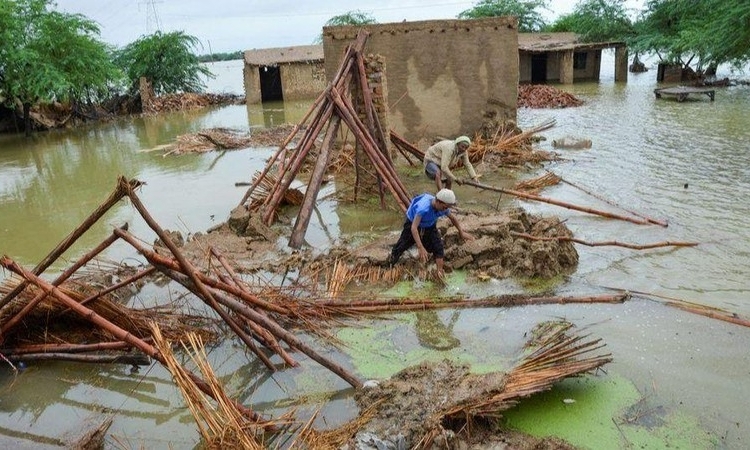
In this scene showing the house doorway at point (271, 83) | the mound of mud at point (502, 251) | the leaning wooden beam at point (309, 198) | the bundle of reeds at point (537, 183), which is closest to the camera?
the mound of mud at point (502, 251)

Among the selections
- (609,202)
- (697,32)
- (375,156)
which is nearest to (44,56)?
(375,156)

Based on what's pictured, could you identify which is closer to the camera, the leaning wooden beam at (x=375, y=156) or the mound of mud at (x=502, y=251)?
the mound of mud at (x=502, y=251)

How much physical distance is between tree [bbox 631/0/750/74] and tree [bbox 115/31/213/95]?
24.9m

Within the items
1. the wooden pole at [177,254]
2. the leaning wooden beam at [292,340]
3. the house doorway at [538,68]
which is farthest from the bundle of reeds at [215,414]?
the house doorway at [538,68]

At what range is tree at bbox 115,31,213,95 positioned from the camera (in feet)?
99.6

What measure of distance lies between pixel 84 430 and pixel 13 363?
139cm

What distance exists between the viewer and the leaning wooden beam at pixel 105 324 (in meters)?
3.91

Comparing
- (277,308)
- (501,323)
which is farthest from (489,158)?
(277,308)

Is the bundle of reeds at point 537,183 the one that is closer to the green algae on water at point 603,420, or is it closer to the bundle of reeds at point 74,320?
the green algae on water at point 603,420

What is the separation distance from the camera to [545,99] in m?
22.4

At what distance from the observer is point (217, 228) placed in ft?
27.1

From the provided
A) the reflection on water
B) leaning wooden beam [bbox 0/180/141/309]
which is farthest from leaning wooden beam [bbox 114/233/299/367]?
the reflection on water

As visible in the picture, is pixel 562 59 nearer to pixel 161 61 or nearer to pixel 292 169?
pixel 161 61

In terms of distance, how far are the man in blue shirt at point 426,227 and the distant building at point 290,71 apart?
76.5 ft
